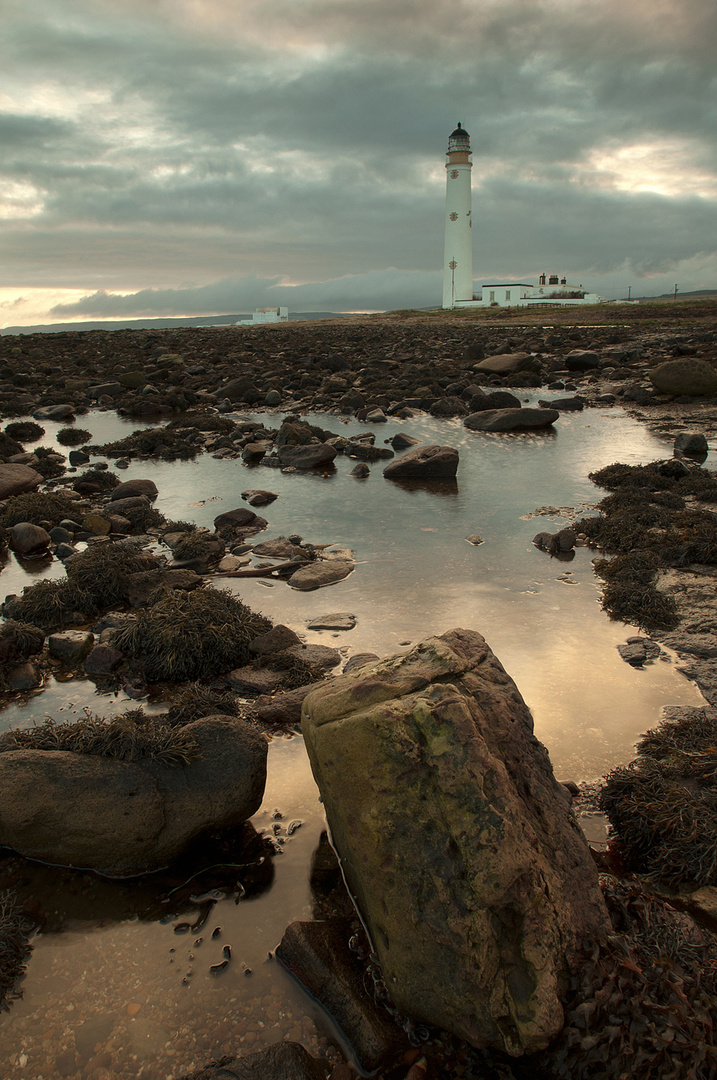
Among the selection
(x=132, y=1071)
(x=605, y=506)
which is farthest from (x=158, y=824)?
(x=605, y=506)

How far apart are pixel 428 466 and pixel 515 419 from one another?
19.3 ft

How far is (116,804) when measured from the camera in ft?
13.5

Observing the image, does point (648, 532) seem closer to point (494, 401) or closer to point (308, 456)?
point (308, 456)

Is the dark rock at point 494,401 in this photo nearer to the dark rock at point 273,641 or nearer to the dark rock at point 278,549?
the dark rock at point 278,549

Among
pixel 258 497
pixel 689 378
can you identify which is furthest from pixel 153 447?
pixel 689 378

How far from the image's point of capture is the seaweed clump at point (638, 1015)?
2.71 meters

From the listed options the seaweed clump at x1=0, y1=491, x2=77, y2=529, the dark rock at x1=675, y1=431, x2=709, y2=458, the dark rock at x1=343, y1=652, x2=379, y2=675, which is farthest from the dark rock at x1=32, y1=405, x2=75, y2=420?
the dark rock at x1=343, y1=652, x2=379, y2=675

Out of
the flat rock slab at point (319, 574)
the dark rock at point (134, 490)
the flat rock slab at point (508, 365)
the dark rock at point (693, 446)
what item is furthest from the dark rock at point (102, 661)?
the flat rock slab at point (508, 365)

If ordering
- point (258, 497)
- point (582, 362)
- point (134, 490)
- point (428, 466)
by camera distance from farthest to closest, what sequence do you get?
point (582, 362) → point (428, 466) → point (134, 490) → point (258, 497)

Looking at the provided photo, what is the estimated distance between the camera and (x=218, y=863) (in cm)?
417

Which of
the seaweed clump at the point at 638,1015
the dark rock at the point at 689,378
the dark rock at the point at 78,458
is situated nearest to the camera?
the seaweed clump at the point at 638,1015

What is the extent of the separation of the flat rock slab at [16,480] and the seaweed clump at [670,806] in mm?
11771

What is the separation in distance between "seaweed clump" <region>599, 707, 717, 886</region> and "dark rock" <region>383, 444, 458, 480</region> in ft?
28.2

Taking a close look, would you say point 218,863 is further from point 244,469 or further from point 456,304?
point 456,304
